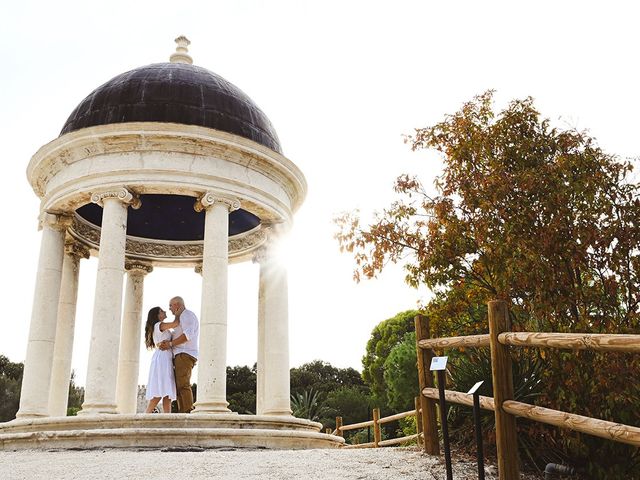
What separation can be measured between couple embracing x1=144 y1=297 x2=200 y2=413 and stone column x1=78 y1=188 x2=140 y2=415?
3.79 feet

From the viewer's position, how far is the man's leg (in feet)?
59.1

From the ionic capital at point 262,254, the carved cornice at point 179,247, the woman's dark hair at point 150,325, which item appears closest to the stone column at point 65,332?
the carved cornice at point 179,247

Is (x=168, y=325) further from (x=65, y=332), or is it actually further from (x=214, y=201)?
(x=65, y=332)

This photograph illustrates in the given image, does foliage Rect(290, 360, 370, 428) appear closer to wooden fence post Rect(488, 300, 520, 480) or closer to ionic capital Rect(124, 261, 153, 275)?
ionic capital Rect(124, 261, 153, 275)

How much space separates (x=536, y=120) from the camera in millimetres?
13367

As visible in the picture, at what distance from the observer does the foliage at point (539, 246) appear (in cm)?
970

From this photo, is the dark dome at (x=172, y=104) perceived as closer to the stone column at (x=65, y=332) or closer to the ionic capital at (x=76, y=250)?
the ionic capital at (x=76, y=250)

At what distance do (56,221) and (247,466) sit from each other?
565 inches

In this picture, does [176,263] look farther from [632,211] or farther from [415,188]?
[632,211]

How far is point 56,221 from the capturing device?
21281mm

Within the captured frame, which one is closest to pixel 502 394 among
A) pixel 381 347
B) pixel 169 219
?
pixel 169 219

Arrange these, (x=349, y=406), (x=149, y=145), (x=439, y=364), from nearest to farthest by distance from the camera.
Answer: (x=439, y=364) < (x=149, y=145) < (x=349, y=406)

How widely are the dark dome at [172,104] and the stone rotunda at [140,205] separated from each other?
→ 2.0 inches

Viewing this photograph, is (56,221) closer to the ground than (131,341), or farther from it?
farther from it
